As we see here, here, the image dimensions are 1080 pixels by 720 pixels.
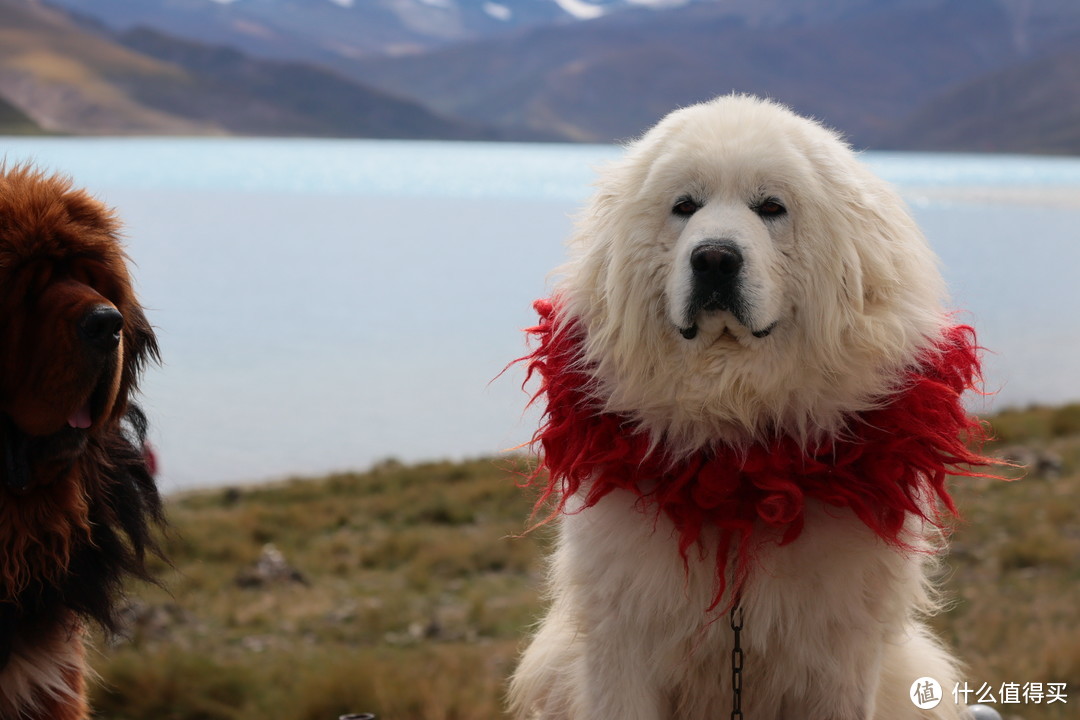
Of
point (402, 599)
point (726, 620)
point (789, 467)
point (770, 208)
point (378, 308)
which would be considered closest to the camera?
point (770, 208)

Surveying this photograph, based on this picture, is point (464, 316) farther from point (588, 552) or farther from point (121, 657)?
point (588, 552)

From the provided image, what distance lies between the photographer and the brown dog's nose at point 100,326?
2.33 metres

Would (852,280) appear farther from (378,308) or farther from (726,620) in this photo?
(378,308)

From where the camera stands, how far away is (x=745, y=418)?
8.61 feet

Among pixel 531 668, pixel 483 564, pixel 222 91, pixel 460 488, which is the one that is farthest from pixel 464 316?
pixel 222 91

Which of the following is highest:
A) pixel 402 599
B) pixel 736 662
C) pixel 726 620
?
pixel 726 620

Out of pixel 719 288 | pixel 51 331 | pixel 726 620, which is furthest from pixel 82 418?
pixel 726 620

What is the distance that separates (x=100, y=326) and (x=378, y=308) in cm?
2690

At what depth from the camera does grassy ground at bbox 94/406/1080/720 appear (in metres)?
4.95

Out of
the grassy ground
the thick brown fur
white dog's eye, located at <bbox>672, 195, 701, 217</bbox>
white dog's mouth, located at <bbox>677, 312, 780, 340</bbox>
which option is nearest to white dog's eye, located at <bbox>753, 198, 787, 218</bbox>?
white dog's eye, located at <bbox>672, 195, 701, 217</bbox>

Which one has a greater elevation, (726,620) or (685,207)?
(685,207)

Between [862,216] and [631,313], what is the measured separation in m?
0.63

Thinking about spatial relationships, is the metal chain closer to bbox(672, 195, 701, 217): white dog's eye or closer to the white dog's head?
the white dog's head

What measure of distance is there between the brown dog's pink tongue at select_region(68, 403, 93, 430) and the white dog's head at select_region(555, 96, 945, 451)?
1.25 m
